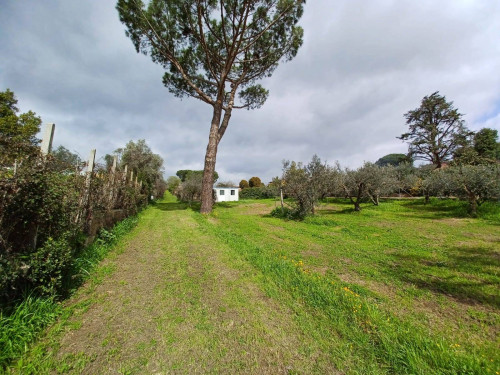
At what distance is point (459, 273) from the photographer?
12.5ft

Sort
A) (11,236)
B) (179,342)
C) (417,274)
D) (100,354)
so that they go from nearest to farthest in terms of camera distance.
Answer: (100,354) → (179,342) → (11,236) → (417,274)

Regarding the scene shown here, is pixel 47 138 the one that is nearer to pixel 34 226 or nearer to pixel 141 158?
pixel 34 226

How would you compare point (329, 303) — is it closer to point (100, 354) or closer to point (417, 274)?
point (417, 274)

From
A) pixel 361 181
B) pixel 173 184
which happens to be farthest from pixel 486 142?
pixel 173 184

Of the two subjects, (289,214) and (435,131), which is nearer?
(289,214)

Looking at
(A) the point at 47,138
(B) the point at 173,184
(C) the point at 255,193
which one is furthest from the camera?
(B) the point at 173,184

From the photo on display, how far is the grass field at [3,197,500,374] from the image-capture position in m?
1.84

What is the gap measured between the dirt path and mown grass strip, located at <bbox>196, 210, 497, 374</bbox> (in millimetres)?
376

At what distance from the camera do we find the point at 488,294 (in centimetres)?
306

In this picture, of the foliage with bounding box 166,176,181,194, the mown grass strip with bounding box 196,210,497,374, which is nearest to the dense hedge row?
the mown grass strip with bounding box 196,210,497,374

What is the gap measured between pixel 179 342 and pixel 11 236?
2.43 m

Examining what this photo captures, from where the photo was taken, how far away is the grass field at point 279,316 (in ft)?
6.03

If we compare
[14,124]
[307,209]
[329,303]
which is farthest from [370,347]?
[14,124]

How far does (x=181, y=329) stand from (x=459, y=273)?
524 centimetres
